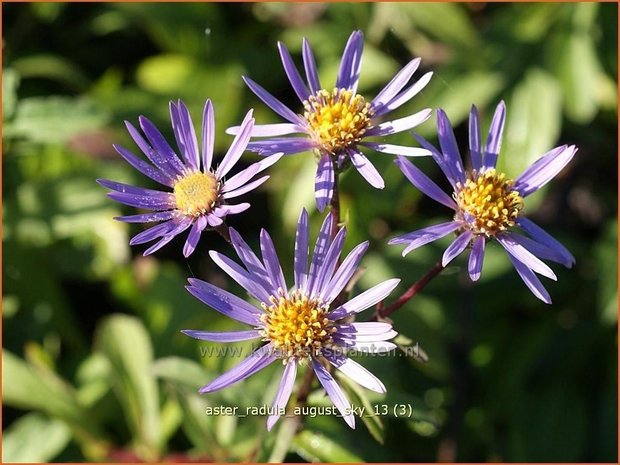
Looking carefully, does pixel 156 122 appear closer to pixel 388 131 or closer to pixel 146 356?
pixel 146 356

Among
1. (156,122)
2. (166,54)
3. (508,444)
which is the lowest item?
(508,444)

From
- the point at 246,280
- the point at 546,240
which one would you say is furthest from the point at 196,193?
the point at 546,240

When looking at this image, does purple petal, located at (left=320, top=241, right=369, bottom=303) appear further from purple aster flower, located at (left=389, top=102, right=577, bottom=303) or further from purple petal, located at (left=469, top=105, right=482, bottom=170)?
purple petal, located at (left=469, top=105, right=482, bottom=170)

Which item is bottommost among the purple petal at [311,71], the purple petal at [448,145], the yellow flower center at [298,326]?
the yellow flower center at [298,326]

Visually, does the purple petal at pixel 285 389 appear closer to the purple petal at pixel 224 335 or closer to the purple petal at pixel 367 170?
the purple petal at pixel 224 335

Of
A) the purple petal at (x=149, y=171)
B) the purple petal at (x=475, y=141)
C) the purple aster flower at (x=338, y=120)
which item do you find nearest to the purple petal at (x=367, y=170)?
the purple aster flower at (x=338, y=120)

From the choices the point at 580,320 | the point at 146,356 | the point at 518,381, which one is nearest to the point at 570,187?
the point at 580,320

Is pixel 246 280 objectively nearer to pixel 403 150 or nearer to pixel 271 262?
pixel 271 262
